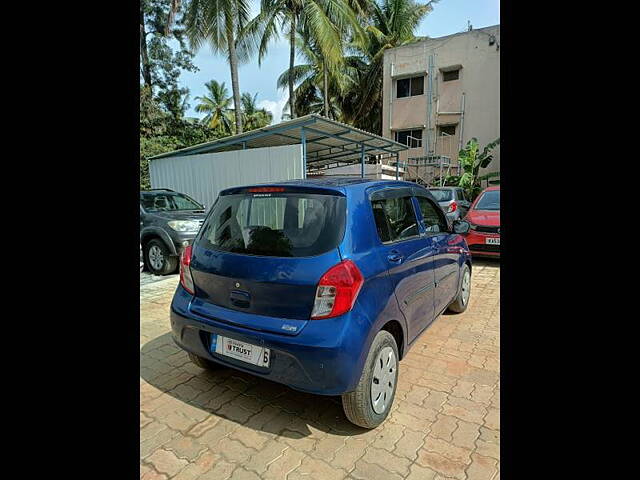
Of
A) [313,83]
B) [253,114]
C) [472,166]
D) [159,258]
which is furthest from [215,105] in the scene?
[159,258]

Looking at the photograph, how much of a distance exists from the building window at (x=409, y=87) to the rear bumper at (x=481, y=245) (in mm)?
16948

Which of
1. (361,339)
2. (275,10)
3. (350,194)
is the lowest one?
(361,339)

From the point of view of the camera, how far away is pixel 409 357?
3461 mm

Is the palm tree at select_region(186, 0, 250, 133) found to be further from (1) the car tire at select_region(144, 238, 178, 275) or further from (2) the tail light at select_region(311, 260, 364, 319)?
(2) the tail light at select_region(311, 260, 364, 319)

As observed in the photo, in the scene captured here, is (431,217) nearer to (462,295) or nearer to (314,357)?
(462,295)

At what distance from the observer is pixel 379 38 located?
79.4 ft

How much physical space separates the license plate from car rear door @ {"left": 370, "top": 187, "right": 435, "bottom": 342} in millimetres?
971

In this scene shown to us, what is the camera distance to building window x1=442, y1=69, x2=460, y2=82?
2062cm

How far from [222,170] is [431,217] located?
8.05 meters

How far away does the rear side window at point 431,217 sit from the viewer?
3.46 meters

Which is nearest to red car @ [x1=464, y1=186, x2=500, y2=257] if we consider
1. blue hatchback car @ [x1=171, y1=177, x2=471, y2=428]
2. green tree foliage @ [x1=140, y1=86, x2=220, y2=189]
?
blue hatchback car @ [x1=171, y1=177, x2=471, y2=428]
